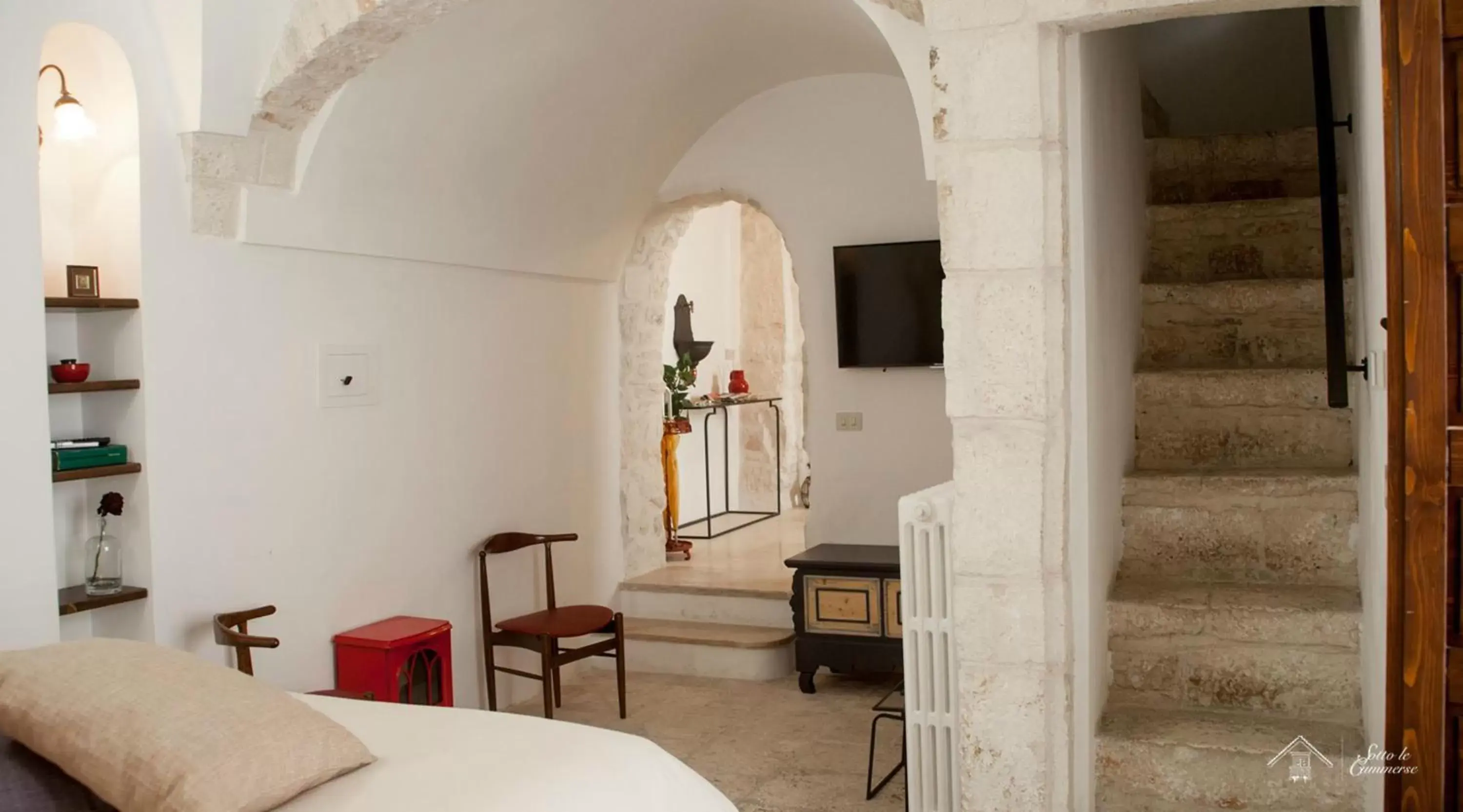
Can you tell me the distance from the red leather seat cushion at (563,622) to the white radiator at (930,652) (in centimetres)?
175

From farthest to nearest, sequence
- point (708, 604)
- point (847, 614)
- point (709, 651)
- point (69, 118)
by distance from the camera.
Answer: point (708, 604) < point (709, 651) < point (847, 614) < point (69, 118)

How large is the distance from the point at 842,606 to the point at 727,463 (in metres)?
3.54

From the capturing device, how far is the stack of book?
3.31 metres

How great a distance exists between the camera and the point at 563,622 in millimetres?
4730

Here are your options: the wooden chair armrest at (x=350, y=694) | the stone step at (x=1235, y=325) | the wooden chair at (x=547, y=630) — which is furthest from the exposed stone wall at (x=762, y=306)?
the wooden chair armrest at (x=350, y=694)

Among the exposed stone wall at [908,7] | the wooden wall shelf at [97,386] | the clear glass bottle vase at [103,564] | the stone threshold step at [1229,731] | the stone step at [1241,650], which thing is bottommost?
the stone threshold step at [1229,731]

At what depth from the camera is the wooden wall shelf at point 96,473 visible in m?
3.28

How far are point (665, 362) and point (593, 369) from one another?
98.6 inches

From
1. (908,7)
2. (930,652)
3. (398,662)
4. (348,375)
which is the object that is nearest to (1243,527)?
(930,652)

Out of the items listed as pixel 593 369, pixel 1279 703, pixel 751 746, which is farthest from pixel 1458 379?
pixel 593 369

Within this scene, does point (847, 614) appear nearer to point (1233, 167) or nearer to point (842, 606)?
point (842, 606)

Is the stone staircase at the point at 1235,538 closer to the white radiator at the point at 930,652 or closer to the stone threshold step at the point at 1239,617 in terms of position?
the stone threshold step at the point at 1239,617

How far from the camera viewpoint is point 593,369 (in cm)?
577

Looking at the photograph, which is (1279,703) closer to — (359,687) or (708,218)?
(359,687)
